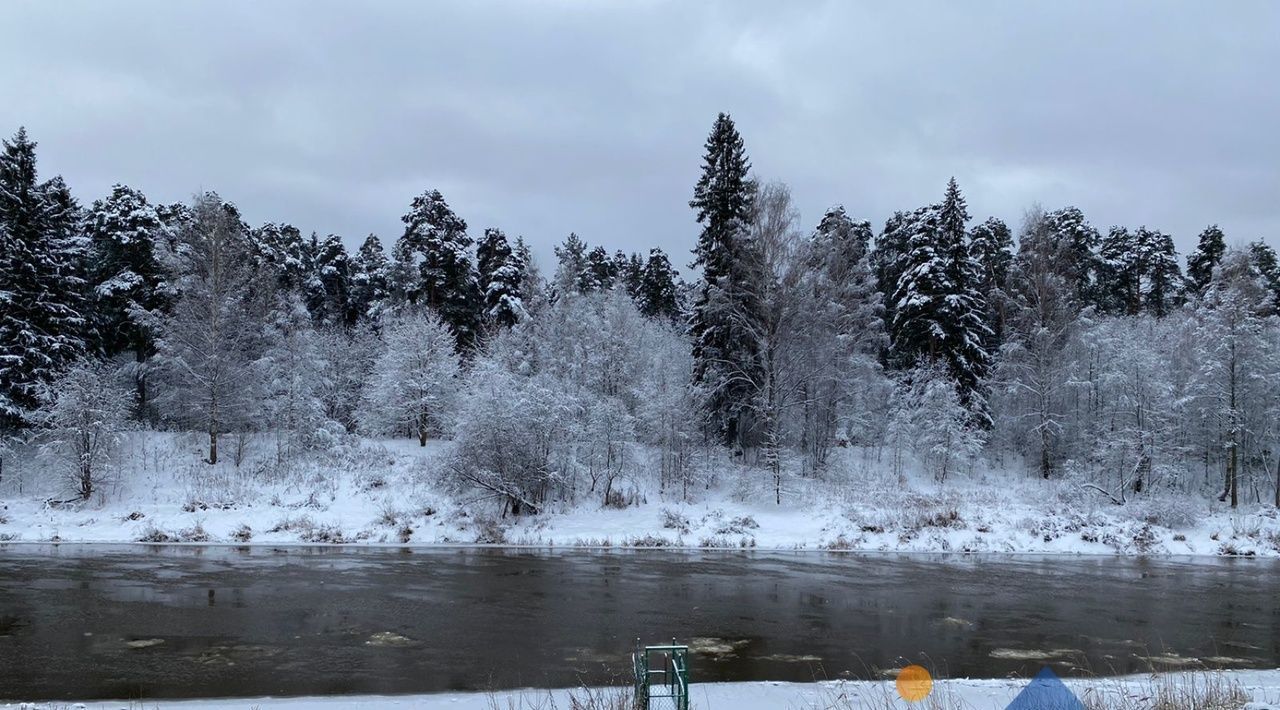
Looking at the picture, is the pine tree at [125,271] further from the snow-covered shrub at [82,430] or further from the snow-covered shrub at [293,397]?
the snow-covered shrub at [82,430]

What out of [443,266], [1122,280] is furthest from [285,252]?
[1122,280]

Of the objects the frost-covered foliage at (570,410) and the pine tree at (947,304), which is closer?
the frost-covered foliage at (570,410)

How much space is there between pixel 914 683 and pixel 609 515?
23.0 metres

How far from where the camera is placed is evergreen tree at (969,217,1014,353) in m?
53.2

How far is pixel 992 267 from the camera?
57.0 metres

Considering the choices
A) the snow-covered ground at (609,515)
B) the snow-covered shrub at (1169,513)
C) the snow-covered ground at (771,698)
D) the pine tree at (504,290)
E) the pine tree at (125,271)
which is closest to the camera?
the snow-covered ground at (771,698)

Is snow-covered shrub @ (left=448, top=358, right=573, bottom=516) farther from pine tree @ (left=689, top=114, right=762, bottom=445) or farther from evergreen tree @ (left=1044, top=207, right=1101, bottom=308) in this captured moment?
evergreen tree @ (left=1044, top=207, right=1101, bottom=308)

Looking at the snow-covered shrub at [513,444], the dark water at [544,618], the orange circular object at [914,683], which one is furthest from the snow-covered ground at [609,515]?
the orange circular object at [914,683]

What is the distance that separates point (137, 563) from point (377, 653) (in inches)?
595

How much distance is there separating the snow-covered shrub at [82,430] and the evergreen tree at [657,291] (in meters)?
50.3

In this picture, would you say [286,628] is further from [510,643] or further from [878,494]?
[878,494]

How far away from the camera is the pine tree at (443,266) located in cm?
5253

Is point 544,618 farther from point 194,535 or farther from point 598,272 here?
point 598,272

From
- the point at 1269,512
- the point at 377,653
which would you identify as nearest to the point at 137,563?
the point at 377,653
